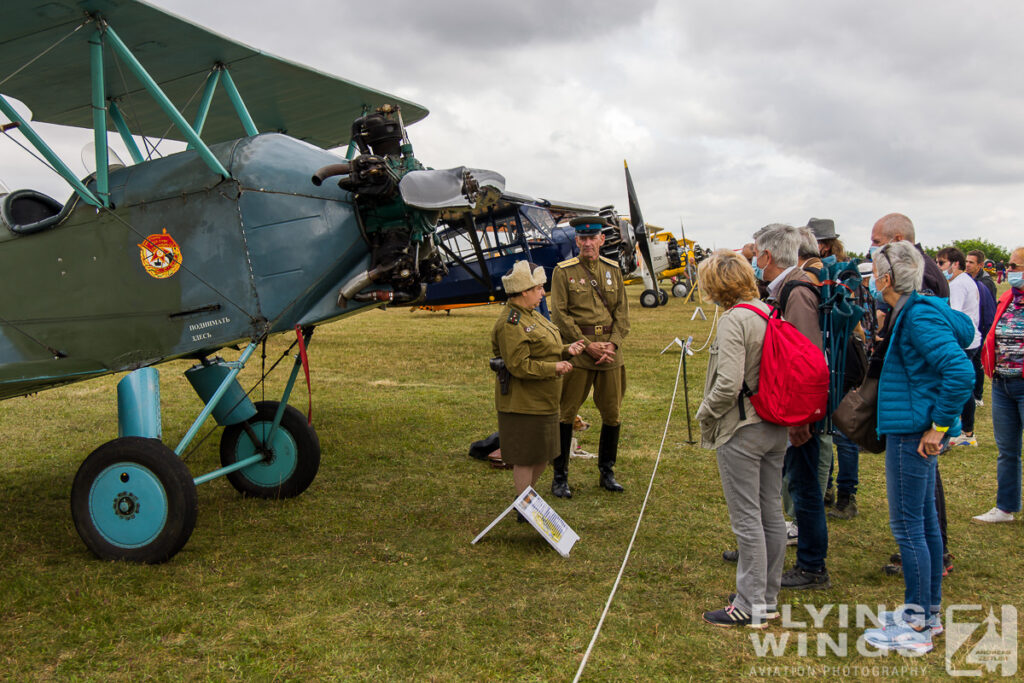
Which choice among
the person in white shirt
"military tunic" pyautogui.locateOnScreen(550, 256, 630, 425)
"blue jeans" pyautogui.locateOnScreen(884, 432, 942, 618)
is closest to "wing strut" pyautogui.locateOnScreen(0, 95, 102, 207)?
"military tunic" pyautogui.locateOnScreen(550, 256, 630, 425)

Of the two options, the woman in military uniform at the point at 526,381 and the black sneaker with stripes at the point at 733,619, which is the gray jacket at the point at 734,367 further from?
the woman in military uniform at the point at 526,381

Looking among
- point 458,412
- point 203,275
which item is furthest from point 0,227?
point 458,412

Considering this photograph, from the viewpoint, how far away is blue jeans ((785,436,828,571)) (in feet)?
12.3

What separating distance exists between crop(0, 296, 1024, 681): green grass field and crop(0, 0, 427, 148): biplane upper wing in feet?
9.94

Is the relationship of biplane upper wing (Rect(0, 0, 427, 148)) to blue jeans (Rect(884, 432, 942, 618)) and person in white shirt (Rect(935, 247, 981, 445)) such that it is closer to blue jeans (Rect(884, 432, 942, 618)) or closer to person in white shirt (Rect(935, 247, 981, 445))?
blue jeans (Rect(884, 432, 942, 618))

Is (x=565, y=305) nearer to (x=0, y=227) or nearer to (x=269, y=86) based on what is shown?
(x=269, y=86)

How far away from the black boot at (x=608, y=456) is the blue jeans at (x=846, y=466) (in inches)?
62.6

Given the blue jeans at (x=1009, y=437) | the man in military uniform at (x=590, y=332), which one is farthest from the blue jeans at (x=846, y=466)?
the man in military uniform at (x=590, y=332)

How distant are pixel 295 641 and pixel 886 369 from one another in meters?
3.01

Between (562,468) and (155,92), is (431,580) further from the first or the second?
(155,92)

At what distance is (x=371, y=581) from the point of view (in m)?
3.92

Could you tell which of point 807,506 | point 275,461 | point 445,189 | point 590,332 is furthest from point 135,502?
point 807,506

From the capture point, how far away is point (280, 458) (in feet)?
18.0

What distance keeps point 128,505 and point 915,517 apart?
419 cm
